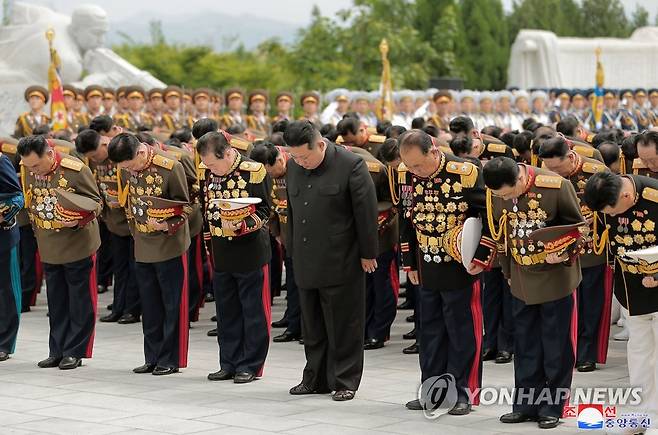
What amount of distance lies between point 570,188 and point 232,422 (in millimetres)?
2509

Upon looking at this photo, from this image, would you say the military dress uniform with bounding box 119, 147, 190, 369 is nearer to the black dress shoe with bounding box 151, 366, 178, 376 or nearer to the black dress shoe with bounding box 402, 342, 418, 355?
the black dress shoe with bounding box 151, 366, 178, 376

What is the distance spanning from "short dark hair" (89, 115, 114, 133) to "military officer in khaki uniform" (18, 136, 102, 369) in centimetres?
193

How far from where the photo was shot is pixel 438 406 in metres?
8.45

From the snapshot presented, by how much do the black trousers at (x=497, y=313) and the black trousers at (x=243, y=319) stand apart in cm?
195

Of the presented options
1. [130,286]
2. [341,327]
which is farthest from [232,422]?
[130,286]

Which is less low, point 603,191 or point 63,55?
point 63,55

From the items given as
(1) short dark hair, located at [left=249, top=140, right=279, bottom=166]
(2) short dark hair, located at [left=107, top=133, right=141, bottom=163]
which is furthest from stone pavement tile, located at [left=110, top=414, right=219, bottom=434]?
(1) short dark hair, located at [left=249, top=140, right=279, bottom=166]

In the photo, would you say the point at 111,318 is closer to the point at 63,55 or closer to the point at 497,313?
the point at 497,313

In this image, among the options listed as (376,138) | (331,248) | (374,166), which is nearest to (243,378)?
(331,248)

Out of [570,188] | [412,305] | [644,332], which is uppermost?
[570,188]

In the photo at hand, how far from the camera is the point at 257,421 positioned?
8266 mm

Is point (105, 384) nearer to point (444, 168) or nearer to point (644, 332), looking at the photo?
point (444, 168)

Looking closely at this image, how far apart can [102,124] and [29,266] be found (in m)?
2.52

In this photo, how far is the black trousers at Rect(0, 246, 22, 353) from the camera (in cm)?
1081
